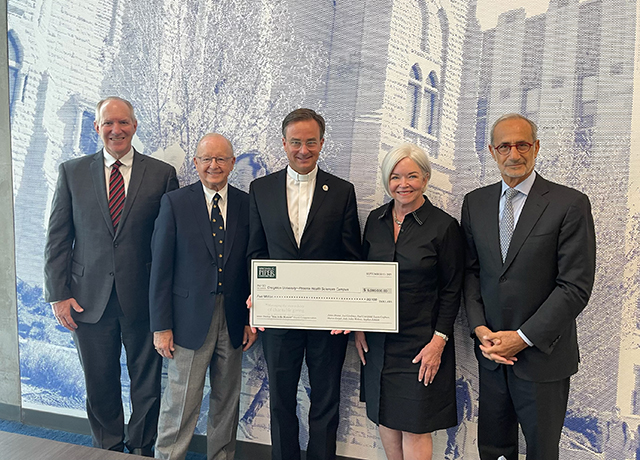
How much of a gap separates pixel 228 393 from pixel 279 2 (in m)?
2.45

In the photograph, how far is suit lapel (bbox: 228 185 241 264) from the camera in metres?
2.12

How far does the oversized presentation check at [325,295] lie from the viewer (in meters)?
1.83

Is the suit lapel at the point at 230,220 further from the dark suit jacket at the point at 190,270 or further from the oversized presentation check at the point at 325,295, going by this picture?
the oversized presentation check at the point at 325,295

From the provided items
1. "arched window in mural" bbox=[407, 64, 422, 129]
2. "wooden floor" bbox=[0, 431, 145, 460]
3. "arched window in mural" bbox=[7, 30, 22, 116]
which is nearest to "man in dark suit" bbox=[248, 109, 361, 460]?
"arched window in mural" bbox=[407, 64, 422, 129]

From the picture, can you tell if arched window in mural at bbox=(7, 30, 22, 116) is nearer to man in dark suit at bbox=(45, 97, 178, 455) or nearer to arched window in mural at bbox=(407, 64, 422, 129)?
man in dark suit at bbox=(45, 97, 178, 455)

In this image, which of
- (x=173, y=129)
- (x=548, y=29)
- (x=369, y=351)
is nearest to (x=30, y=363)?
(x=173, y=129)

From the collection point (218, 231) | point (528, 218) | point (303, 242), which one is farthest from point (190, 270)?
point (528, 218)

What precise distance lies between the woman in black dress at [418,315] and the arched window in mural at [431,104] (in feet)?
1.47

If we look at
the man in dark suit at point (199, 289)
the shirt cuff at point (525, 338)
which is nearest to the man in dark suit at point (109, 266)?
the man in dark suit at point (199, 289)

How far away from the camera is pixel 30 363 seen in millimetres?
3033

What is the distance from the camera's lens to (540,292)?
1.73 m

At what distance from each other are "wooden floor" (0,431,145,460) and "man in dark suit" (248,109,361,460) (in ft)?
3.35

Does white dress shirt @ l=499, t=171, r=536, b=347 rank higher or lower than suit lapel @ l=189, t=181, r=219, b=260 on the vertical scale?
higher

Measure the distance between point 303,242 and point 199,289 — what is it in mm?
633
